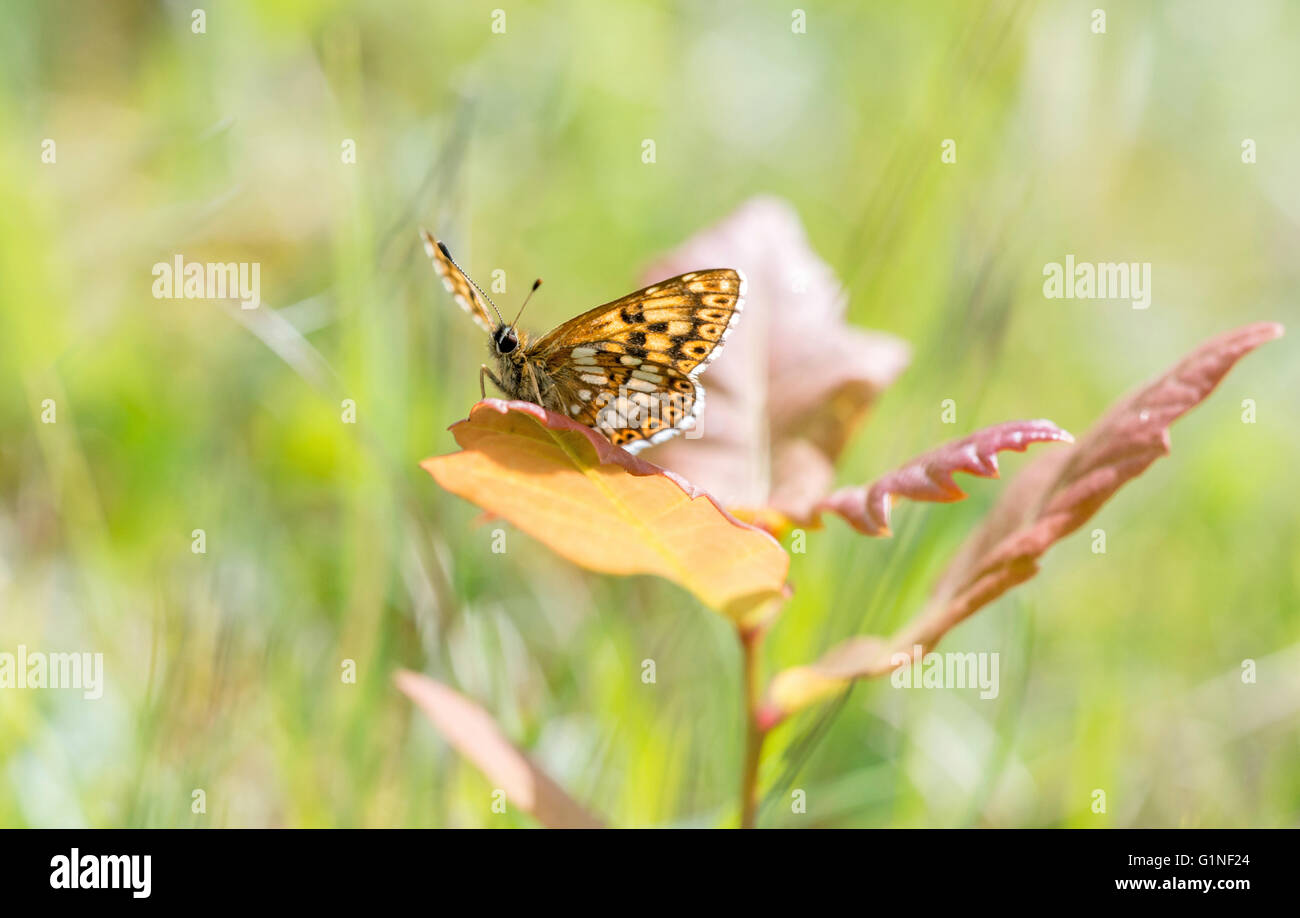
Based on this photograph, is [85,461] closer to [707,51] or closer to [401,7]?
[401,7]

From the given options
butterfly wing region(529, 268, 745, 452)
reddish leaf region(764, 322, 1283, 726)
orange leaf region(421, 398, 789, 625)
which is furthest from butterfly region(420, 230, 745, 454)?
reddish leaf region(764, 322, 1283, 726)

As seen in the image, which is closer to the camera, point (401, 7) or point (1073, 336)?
point (1073, 336)

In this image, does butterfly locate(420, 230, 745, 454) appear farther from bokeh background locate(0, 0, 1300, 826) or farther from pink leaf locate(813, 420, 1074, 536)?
bokeh background locate(0, 0, 1300, 826)

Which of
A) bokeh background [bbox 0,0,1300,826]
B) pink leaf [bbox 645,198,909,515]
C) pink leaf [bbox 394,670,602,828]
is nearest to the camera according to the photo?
pink leaf [bbox 394,670,602,828]

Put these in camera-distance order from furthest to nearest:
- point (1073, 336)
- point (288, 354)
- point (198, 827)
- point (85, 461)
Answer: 1. point (1073, 336)
2. point (85, 461)
3. point (288, 354)
4. point (198, 827)

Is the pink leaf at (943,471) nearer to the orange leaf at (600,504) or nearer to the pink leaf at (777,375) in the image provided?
the orange leaf at (600,504)

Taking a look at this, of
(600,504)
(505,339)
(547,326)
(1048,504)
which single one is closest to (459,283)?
(505,339)
